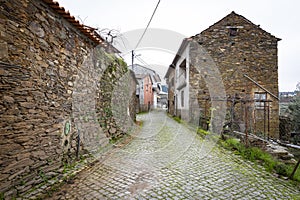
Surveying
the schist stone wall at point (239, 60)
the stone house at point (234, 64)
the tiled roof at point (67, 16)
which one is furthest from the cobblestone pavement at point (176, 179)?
the schist stone wall at point (239, 60)

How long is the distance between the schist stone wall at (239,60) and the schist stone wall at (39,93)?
7.78 m

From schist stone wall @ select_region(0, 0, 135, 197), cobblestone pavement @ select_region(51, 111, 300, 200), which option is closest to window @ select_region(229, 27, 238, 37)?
cobblestone pavement @ select_region(51, 111, 300, 200)

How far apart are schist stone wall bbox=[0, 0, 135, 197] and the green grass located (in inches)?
164

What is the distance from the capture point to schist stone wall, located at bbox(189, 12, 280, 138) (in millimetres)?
10875

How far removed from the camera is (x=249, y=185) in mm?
3305

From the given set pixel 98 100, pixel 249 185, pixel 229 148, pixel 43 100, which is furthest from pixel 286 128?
pixel 43 100

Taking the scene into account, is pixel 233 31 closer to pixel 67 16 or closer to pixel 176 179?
pixel 67 16

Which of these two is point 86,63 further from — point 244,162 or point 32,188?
point 244,162

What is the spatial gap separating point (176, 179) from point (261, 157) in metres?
2.58

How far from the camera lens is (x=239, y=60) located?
11.0 metres

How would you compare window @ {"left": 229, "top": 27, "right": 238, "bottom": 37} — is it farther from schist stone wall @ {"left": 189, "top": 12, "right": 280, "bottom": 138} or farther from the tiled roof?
the tiled roof

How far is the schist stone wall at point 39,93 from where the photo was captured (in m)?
2.47

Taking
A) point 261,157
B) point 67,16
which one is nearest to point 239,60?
point 261,157

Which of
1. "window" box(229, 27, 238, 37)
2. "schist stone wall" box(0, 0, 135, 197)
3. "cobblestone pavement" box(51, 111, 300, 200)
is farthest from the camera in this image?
"window" box(229, 27, 238, 37)
